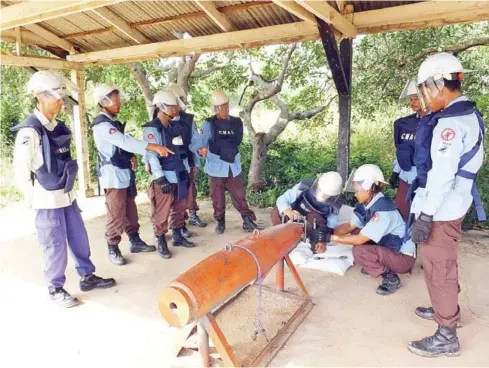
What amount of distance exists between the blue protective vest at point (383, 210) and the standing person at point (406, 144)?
0.82 m

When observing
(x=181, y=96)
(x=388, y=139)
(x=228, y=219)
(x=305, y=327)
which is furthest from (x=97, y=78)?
(x=305, y=327)

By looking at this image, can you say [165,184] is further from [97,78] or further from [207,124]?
[97,78]

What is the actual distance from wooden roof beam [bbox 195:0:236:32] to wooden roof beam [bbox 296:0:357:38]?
134 cm

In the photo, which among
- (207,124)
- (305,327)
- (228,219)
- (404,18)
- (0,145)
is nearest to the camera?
(305,327)

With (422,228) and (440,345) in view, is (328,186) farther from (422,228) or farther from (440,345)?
(440,345)

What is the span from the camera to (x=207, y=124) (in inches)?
200

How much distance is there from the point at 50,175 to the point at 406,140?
363 centimetres

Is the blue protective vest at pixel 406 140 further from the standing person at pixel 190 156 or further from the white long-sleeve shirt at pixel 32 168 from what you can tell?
the white long-sleeve shirt at pixel 32 168

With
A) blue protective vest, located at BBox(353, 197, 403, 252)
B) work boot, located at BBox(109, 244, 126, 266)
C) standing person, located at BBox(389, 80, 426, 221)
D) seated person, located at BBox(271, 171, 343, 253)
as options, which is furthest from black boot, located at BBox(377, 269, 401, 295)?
work boot, located at BBox(109, 244, 126, 266)

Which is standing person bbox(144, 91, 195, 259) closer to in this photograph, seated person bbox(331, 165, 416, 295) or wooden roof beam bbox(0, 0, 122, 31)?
wooden roof beam bbox(0, 0, 122, 31)

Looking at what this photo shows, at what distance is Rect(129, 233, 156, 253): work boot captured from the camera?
4594 mm

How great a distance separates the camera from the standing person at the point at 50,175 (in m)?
3.04

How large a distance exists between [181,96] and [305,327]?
3.53m

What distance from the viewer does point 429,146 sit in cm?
263
